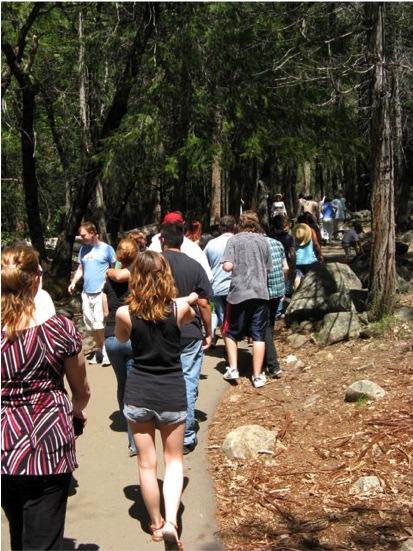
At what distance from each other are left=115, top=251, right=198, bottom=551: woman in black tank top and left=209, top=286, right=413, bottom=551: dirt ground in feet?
2.71

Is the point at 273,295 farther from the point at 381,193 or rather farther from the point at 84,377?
the point at 84,377

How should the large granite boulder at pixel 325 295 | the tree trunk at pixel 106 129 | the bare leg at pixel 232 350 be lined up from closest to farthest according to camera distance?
the bare leg at pixel 232 350, the large granite boulder at pixel 325 295, the tree trunk at pixel 106 129

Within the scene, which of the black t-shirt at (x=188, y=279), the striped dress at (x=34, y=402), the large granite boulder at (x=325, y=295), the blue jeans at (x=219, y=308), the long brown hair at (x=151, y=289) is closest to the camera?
the striped dress at (x=34, y=402)

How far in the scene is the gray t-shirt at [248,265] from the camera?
6.88 meters

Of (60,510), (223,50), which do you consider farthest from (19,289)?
(223,50)

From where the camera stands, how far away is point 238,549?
13.3 feet

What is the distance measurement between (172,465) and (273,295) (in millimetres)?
3790

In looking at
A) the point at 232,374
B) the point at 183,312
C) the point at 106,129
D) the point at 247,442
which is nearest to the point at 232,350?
the point at 232,374

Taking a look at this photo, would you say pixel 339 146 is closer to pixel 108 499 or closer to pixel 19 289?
pixel 108 499

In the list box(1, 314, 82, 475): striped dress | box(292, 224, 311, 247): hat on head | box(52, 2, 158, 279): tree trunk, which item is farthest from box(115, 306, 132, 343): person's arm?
box(52, 2, 158, 279): tree trunk

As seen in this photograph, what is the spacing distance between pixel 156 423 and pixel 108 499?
1084mm

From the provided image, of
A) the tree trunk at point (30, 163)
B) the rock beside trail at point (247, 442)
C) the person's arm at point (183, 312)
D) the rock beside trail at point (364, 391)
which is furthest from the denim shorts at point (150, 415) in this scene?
the tree trunk at point (30, 163)

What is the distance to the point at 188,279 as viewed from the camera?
5.26 meters

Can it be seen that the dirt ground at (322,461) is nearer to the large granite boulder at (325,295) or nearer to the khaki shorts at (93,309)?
the large granite boulder at (325,295)
